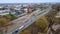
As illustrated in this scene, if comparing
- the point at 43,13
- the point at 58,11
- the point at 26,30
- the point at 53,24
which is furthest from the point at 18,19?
the point at 58,11

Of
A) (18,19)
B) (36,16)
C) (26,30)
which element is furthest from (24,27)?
(36,16)

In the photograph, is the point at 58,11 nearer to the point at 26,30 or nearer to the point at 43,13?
the point at 43,13

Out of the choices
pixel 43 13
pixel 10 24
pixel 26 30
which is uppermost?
pixel 43 13

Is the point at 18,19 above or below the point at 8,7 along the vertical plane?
below

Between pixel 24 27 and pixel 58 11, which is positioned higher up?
pixel 58 11

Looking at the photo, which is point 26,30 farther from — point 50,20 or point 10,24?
point 50,20

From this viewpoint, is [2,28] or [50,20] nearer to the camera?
[2,28]

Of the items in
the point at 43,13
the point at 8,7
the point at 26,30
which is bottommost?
the point at 26,30

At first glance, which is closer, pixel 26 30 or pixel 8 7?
pixel 26 30
